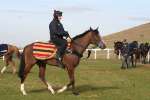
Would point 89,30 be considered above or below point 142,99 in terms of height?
above

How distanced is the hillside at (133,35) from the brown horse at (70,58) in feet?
217

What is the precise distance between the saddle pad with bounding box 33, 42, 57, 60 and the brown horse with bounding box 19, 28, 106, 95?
173mm

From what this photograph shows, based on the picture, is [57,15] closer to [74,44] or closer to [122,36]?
[74,44]

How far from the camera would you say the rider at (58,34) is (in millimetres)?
18812

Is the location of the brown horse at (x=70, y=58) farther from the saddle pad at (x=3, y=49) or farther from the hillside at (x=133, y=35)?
the hillside at (x=133, y=35)

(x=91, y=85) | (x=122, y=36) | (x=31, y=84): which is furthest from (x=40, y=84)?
(x=122, y=36)

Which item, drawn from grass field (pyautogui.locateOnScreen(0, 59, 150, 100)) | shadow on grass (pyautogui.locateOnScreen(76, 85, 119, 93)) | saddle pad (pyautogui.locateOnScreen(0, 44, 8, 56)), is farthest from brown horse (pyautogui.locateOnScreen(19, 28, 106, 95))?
saddle pad (pyautogui.locateOnScreen(0, 44, 8, 56))

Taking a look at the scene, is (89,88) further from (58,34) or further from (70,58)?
(58,34)

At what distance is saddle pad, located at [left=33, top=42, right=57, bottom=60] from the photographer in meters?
19.0

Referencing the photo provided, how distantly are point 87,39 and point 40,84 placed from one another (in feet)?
12.7

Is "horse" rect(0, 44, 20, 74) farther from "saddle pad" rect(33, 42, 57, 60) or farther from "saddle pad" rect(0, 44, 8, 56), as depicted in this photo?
"saddle pad" rect(33, 42, 57, 60)

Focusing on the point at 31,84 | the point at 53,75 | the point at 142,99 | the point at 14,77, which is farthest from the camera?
the point at 53,75

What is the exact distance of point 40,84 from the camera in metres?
22.7

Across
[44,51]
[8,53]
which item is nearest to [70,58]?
[44,51]
